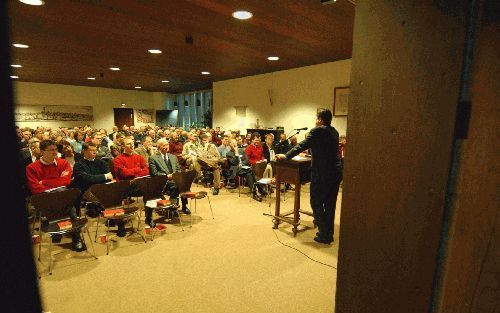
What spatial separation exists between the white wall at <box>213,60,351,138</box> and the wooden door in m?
6.73

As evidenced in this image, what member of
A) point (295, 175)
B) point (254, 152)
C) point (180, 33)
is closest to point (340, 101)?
point (254, 152)

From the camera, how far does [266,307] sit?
8.09 feet

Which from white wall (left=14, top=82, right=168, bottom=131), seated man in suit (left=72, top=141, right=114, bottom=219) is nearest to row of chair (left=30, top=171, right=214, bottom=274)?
seated man in suit (left=72, top=141, right=114, bottom=219)

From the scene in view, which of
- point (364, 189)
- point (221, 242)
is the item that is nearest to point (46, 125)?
point (221, 242)

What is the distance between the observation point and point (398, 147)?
107cm

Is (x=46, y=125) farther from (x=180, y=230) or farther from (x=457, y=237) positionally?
(x=457, y=237)

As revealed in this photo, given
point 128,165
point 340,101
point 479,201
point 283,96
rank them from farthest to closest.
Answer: point 283,96 < point 340,101 < point 128,165 < point 479,201

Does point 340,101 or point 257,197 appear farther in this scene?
point 340,101

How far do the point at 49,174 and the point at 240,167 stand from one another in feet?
12.2

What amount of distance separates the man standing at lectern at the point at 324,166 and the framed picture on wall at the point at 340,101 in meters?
3.99

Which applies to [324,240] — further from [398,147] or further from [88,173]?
[88,173]

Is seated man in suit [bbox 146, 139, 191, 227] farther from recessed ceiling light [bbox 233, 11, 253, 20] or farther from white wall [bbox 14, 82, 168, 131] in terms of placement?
white wall [bbox 14, 82, 168, 131]

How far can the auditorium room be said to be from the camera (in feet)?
3.08

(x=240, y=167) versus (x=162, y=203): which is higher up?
(x=240, y=167)
